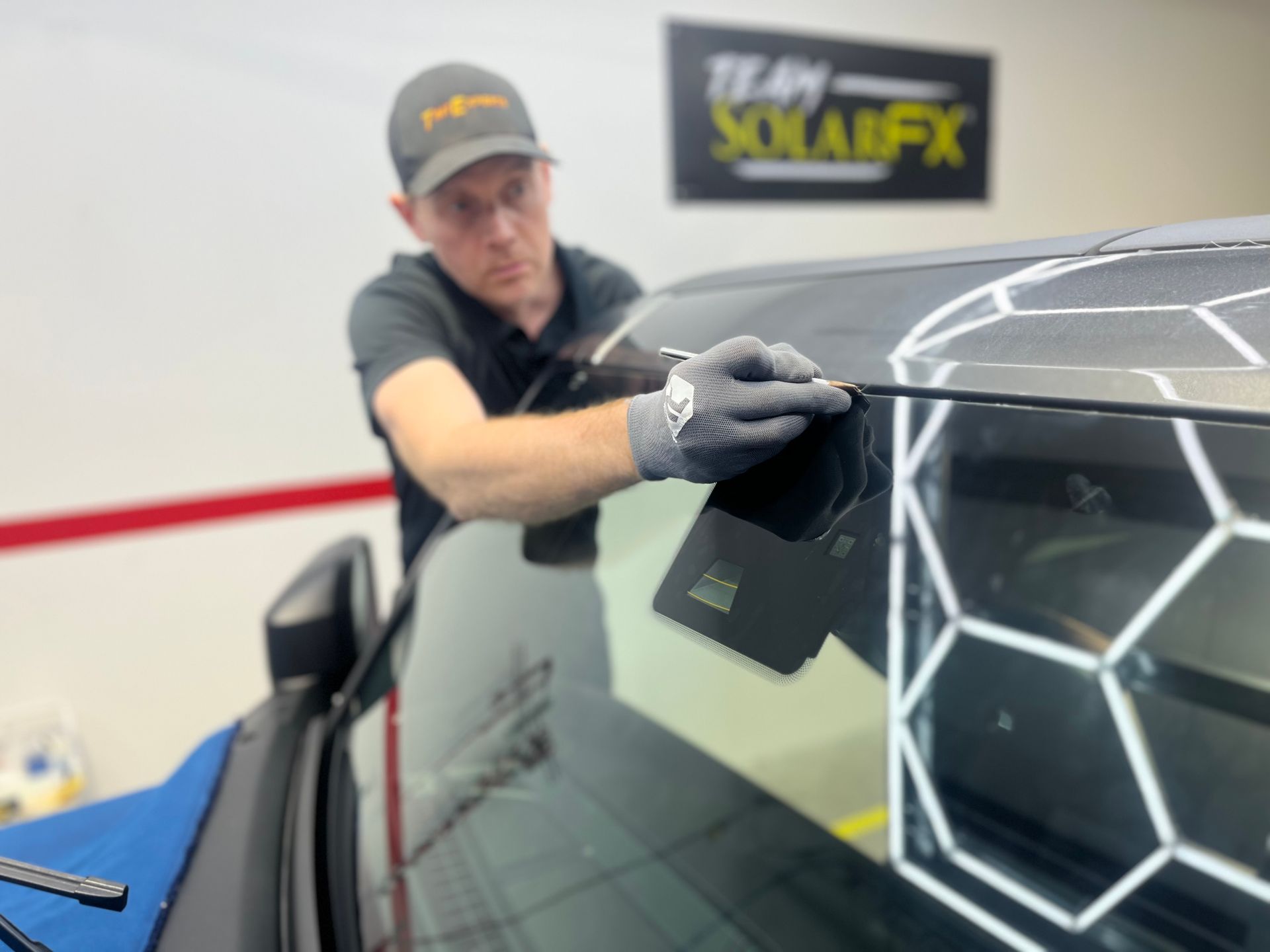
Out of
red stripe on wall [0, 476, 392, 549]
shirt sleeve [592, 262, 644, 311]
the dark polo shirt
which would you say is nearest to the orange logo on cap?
the dark polo shirt

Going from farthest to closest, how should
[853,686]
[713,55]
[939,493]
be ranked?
1. [713,55]
2. [939,493]
3. [853,686]

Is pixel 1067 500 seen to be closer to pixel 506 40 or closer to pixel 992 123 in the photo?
pixel 506 40

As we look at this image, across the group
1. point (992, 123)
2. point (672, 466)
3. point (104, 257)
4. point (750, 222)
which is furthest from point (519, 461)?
point (992, 123)

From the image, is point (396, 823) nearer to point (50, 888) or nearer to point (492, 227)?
point (50, 888)

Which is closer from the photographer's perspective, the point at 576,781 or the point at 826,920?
the point at 826,920

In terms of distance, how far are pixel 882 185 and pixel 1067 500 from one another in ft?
8.62

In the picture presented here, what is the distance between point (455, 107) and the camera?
148 centimetres

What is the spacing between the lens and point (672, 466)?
2.48 feet

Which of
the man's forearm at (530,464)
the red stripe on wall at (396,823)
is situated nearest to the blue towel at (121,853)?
the red stripe on wall at (396,823)

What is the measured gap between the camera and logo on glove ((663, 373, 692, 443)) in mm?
690

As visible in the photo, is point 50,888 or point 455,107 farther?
point 455,107

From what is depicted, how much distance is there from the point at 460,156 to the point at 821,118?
2214 millimetres

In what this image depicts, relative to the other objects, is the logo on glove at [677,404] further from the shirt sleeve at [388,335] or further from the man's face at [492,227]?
the man's face at [492,227]

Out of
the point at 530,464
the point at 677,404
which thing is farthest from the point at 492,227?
the point at 677,404
